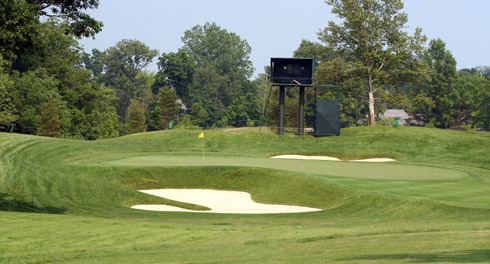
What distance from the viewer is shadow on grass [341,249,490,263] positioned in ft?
32.5

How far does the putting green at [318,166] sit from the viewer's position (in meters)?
33.9

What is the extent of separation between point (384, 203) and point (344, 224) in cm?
446

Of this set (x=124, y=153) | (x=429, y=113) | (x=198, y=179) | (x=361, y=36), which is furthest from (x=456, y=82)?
(x=198, y=179)

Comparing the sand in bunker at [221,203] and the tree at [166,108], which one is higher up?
the tree at [166,108]

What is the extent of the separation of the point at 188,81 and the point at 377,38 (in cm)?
8314

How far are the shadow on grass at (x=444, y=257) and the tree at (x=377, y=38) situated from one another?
206 feet

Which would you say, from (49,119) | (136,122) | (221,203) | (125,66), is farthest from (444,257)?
(125,66)

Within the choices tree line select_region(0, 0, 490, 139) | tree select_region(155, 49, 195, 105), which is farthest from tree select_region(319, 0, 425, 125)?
tree select_region(155, 49, 195, 105)

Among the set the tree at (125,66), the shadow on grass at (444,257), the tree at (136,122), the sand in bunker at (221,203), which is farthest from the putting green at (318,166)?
the tree at (125,66)

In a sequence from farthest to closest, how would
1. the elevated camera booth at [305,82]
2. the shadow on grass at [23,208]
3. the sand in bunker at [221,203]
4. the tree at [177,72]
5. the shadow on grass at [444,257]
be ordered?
the tree at [177,72] < the elevated camera booth at [305,82] < the sand in bunker at [221,203] < the shadow on grass at [23,208] < the shadow on grass at [444,257]

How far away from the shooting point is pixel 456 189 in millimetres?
27266

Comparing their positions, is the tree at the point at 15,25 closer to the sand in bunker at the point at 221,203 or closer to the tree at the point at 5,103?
the sand in bunker at the point at 221,203

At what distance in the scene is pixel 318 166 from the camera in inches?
1553

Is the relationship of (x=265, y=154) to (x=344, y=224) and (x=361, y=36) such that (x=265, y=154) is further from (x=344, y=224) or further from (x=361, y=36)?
(x=344, y=224)
